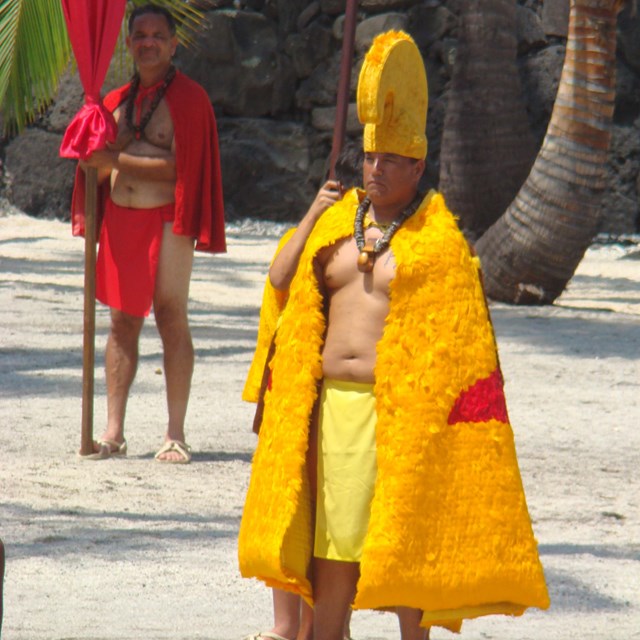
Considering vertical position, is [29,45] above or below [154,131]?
above

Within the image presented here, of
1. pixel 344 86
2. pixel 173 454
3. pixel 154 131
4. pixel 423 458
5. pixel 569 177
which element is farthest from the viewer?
pixel 569 177

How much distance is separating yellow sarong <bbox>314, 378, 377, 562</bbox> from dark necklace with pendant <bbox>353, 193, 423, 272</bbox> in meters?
0.30

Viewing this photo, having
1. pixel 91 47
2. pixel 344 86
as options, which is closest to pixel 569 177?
pixel 91 47

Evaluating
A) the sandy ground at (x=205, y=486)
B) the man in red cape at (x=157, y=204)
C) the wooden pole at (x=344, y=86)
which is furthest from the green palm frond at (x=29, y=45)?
the wooden pole at (x=344, y=86)

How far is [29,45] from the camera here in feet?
31.7

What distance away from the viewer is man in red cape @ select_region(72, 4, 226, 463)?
20.2ft

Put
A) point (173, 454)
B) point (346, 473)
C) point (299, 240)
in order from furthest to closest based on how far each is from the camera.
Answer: point (173, 454)
point (299, 240)
point (346, 473)

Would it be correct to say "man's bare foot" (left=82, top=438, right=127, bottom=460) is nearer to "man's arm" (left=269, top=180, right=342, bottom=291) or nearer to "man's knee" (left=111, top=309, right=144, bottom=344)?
"man's knee" (left=111, top=309, right=144, bottom=344)

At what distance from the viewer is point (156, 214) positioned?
624 centimetres

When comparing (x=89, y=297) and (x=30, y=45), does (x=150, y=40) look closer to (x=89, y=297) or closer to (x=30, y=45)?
(x=89, y=297)

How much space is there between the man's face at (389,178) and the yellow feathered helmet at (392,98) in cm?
2

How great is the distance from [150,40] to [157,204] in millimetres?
658

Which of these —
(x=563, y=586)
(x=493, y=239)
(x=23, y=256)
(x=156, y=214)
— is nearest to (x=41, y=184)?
(x=23, y=256)

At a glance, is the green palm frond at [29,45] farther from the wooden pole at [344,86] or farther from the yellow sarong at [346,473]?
the yellow sarong at [346,473]
